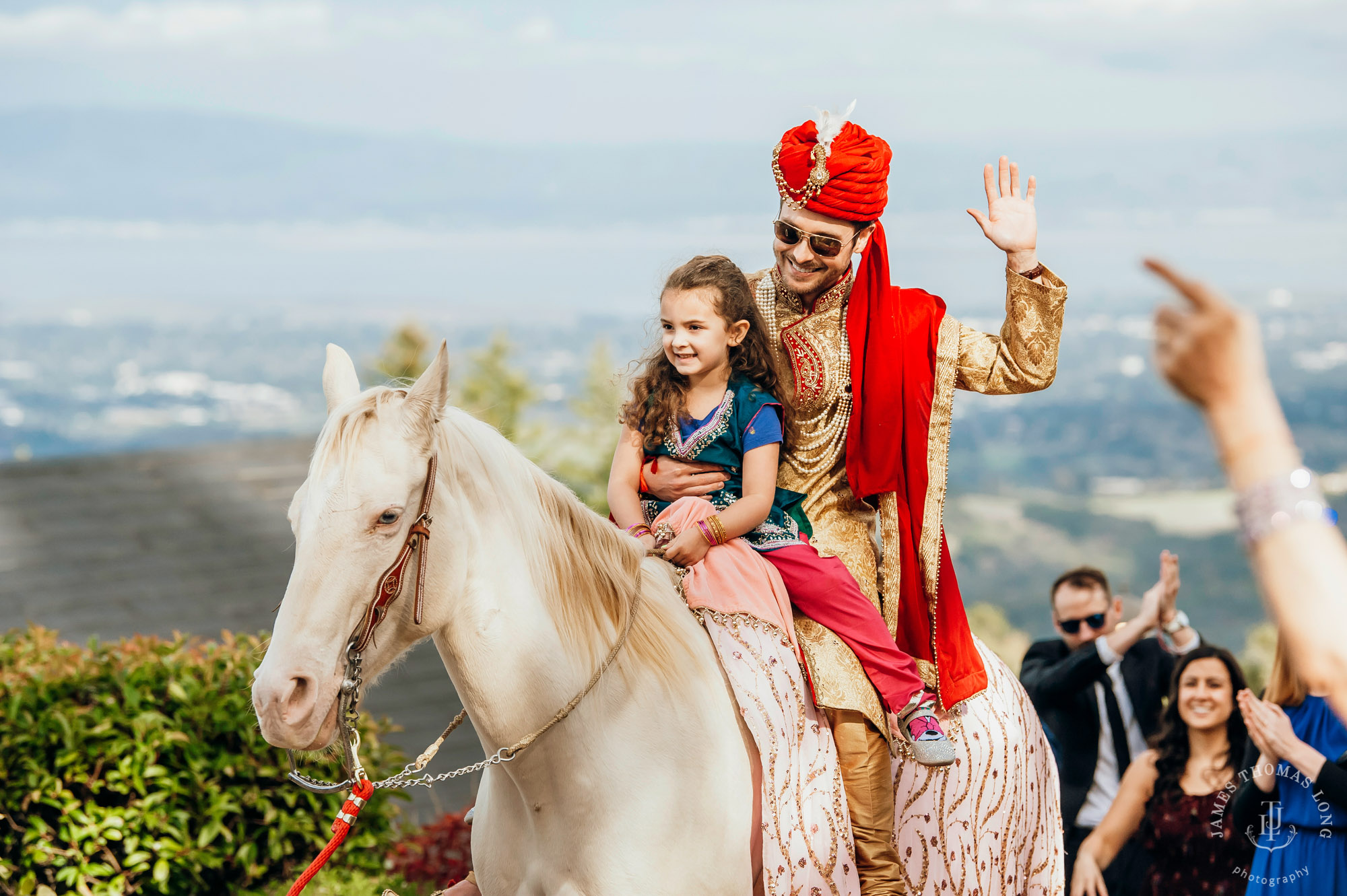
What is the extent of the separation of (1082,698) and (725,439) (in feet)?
9.91

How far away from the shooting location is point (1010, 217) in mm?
3213

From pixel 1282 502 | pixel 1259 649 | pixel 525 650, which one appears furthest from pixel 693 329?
pixel 1259 649

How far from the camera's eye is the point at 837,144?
10.6ft

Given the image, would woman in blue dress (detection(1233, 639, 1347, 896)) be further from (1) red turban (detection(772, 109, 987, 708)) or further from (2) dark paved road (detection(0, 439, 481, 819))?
(2) dark paved road (detection(0, 439, 481, 819))

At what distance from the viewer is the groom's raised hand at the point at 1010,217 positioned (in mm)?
3191

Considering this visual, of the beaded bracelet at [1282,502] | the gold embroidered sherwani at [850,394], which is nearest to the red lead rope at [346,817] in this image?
the gold embroidered sherwani at [850,394]

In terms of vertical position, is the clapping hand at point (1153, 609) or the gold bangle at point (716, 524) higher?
the gold bangle at point (716, 524)

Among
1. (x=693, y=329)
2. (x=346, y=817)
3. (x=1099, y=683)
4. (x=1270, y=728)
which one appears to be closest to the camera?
(x=346, y=817)

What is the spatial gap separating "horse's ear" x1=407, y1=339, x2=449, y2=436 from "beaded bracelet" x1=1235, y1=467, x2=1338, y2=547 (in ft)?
5.17

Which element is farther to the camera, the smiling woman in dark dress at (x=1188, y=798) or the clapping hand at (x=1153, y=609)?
the clapping hand at (x=1153, y=609)

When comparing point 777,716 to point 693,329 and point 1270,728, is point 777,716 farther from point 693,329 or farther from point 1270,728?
point 1270,728

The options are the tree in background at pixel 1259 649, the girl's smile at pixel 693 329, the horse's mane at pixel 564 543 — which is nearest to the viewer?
the horse's mane at pixel 564 543

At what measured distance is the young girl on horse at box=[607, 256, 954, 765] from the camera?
9.82 ft

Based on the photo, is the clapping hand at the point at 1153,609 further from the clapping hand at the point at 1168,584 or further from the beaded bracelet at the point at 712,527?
the beaded bracelet at the point at 712,527
